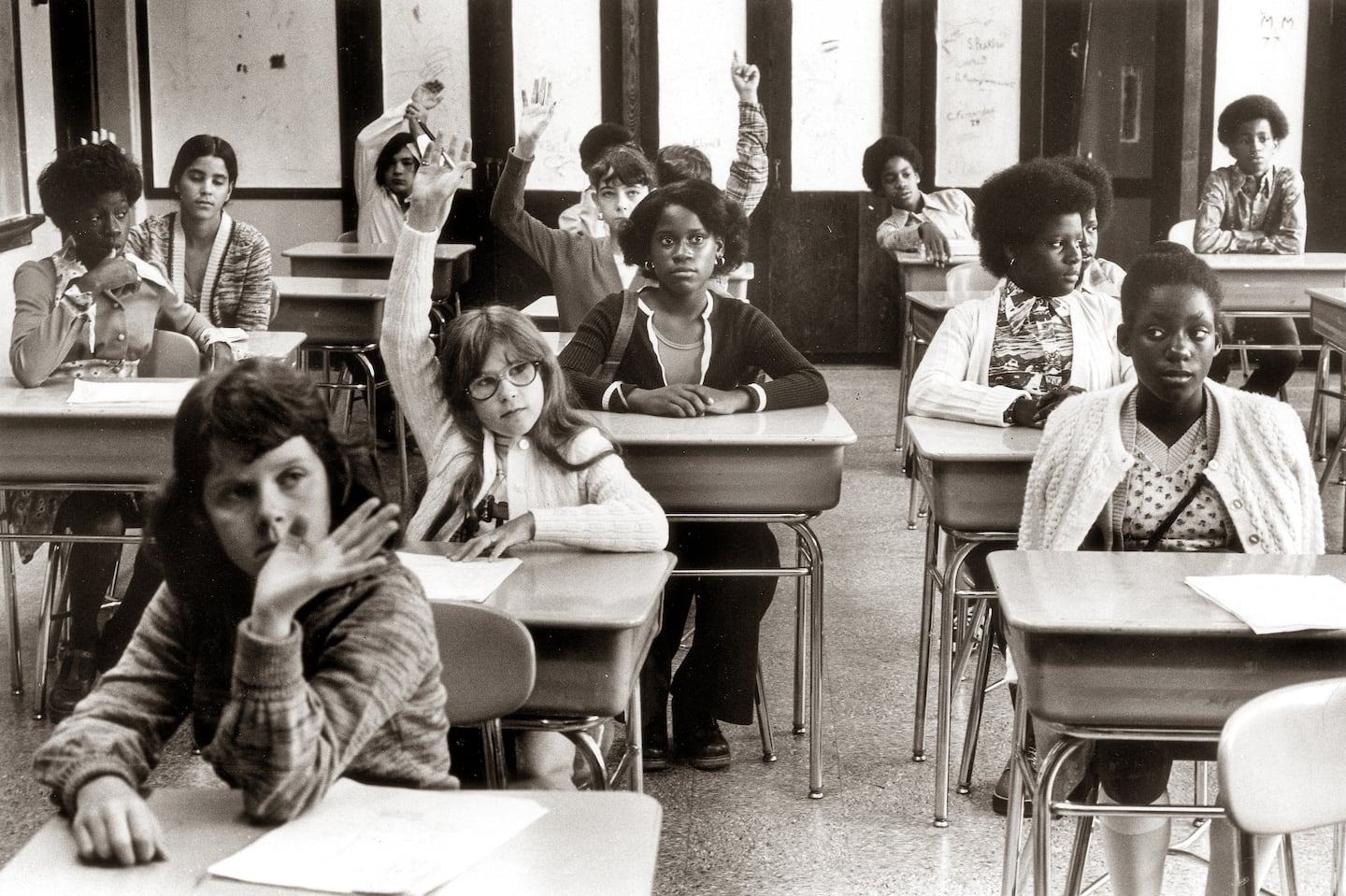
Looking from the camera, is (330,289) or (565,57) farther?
(565,57)

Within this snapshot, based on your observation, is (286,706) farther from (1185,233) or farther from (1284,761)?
(1185,233)

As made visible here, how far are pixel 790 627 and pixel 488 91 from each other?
431 centimetres

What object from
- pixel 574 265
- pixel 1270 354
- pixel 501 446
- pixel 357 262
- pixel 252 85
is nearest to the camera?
pixel 501 446

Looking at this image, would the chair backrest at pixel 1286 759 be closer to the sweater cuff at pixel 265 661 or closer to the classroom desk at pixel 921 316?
the sweater cuff at pixel 265 661

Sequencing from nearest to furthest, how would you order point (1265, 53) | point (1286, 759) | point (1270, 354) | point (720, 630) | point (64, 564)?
point (1286, 759)
point (720, 630)
point (64, 564)
point (1270, 354)
point (1265, 53)

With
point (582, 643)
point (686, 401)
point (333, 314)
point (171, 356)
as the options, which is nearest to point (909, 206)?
point (333, 314)

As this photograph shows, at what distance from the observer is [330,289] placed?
5.23 metres

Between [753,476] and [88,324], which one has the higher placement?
[88,324]

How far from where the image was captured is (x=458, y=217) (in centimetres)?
775

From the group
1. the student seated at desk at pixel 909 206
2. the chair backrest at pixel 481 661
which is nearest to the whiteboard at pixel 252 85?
the student seated at desk at pixel 909 206

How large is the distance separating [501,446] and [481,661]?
72 centimetres

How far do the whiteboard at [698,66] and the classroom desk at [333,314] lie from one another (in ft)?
9.15

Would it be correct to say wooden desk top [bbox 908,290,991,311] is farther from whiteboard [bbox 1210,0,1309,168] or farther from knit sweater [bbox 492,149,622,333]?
whiteboard [bbox 1210,0,1309,168]

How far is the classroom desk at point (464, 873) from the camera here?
45.8 inches
